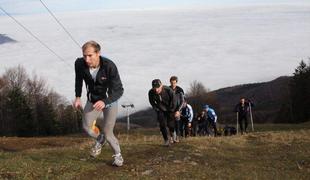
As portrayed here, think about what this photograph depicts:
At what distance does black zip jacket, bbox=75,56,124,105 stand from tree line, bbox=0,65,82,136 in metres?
80.8

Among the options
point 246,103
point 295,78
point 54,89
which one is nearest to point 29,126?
point 54,89

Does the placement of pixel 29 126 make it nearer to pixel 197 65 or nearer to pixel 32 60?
pixel 32 60

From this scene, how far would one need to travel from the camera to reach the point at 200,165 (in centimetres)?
1254

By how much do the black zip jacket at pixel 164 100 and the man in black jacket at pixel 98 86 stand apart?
13.8 feet

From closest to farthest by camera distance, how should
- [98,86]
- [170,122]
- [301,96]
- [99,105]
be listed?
1. [99,105]
2. [98,86]
3. [170,122]
4. [301,96]

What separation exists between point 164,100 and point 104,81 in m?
4.85

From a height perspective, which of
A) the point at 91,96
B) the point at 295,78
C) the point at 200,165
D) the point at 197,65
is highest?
the point at 197,65

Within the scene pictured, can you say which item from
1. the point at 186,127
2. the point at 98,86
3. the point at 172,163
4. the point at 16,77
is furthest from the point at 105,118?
the point at 16,77

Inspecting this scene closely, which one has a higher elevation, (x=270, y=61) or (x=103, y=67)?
(x=270, y=61)

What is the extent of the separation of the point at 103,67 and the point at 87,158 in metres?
2.43

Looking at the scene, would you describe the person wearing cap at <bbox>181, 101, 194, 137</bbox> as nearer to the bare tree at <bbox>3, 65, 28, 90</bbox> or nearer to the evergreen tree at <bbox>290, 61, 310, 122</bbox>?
the evergreen tree at <bbox>290, 61, 310, 122</bbox>

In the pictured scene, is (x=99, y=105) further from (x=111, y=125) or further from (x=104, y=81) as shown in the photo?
(x=111, y=125)

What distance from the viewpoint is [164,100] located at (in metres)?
16.1

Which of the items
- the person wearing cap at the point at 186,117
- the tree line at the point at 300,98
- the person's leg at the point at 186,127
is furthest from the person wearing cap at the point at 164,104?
the tree line at the point at 300,98
